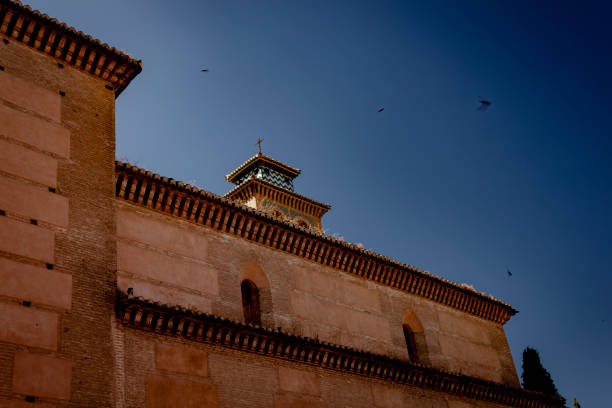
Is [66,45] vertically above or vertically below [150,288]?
above

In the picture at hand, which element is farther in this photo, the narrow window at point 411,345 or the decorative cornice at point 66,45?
the narrow window at point 411,345

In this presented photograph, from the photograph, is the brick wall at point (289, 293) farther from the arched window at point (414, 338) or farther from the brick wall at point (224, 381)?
the brick wall at point (224, 381)

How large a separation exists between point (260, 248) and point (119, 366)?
478 centimetres

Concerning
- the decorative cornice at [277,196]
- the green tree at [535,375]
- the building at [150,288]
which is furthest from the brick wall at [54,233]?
the decorative cornice at [277,196]

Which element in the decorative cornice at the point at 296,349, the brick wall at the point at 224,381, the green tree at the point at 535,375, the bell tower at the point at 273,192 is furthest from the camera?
the bell tower at the point at 273,192

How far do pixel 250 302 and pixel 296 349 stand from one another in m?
1.45

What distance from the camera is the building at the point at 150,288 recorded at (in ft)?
34.2

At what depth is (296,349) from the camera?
13703 millimetres

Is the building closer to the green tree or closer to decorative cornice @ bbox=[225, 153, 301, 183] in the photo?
the green tree

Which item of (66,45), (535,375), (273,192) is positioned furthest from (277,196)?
(66,45)

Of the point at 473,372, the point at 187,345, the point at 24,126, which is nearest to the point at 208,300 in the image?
the point at 187,345

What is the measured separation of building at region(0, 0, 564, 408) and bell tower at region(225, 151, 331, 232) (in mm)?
17640

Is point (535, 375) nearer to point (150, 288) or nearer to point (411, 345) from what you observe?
point (411, 345)

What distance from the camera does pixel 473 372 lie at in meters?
18.4
